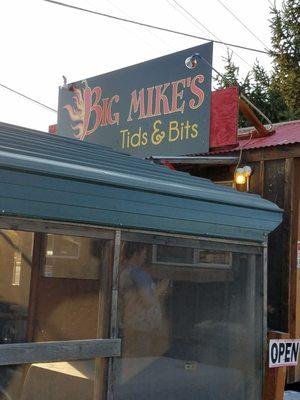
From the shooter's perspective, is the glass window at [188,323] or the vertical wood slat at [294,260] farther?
the vertical wood slat at [294,260]

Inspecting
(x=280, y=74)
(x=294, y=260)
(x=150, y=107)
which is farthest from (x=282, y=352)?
(x=280, y=74)

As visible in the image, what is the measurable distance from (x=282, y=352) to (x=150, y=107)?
189 inches

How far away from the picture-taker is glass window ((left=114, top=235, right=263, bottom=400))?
13.3 feet

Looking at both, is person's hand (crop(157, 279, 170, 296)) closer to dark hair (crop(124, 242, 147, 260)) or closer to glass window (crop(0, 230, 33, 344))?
dark hair (crop(124, 242, 147, 260))

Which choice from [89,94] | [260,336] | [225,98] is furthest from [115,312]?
[89,94]

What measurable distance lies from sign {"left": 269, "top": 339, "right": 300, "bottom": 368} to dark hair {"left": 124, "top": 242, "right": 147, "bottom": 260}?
1872mm

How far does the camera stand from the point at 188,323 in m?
4.44

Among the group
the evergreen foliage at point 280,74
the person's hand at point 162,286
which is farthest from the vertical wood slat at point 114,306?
the evergreen foliage at point 280,74

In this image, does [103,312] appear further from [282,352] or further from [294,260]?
[294,260]

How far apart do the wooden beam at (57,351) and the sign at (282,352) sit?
1921 mm

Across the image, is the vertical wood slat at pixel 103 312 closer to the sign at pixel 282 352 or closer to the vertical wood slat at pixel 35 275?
the vertical wood slat at pixel 35 275

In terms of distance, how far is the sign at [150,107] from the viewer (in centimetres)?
829

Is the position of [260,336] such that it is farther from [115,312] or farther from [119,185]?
[119,185]

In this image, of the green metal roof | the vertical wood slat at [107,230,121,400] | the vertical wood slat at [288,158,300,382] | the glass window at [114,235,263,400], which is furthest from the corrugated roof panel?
the vertical wood slat at [107,230,121,400]
